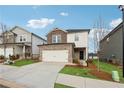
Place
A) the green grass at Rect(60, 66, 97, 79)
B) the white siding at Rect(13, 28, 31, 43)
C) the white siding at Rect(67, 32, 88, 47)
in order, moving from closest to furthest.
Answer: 1. the green grass at Rect(60, 66, 97, 79)
2. the white siding at Rect(67, 32, 88, 47)
3. the white siding at Rect(13, 28, 31, 43)

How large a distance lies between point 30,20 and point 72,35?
6661mm

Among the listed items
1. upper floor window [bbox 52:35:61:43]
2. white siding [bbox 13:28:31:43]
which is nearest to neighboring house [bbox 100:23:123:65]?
upper floor window [bbox 52:35:61:43]

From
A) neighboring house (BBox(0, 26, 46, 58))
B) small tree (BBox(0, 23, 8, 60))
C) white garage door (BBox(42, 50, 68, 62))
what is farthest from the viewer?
neighboring house (BBox(0, 26, 46, 58))

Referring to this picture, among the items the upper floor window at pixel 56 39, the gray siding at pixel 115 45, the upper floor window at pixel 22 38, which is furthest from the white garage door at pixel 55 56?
the upper floor window at pixel 22 38

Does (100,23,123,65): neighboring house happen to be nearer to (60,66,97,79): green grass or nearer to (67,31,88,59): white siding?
(67,31,88,59): white siding

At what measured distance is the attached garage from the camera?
80.8 ft

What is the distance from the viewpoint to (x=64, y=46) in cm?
2502

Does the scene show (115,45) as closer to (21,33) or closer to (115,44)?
(115,44)

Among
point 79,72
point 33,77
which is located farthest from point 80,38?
point 33,77

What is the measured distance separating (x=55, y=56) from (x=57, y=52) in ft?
1.99

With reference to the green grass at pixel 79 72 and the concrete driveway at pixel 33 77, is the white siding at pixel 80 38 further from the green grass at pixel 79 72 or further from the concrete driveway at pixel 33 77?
the concrete driveway at pixel 33 77

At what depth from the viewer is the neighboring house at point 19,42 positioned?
3073 centimetres
